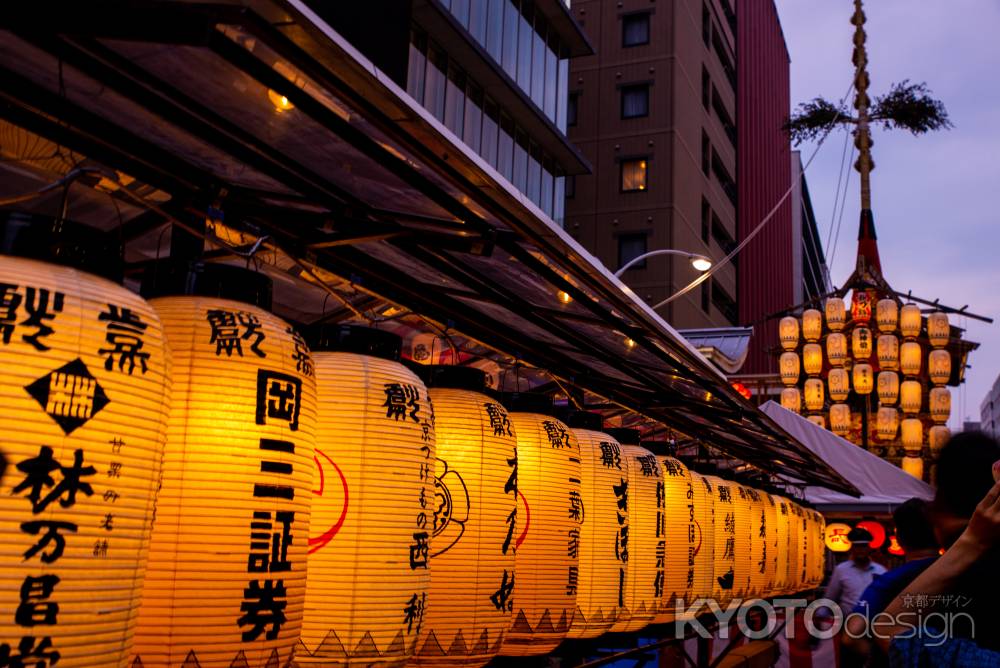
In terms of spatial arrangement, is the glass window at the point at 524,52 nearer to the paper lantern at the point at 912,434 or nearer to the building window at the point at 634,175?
the building window at the point at 634,175

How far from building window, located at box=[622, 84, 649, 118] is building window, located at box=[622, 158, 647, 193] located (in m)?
1.94

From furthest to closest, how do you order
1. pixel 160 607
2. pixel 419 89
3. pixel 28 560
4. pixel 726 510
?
pixel 419 89 → pixel 726 510 → pixel 160 607 → pixel 28 560

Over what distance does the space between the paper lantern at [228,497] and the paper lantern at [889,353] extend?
25733 millimetres

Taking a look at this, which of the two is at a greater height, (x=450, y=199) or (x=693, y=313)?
(x=693, y=313)

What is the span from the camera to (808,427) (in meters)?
16.4

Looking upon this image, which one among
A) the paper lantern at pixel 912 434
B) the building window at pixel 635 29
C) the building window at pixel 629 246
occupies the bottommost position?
the paper lantern at pixel 912 434

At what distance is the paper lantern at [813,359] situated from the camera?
27378 millimetres

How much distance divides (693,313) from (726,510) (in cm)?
2882

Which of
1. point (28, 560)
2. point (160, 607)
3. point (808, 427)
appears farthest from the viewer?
point (808, 427)

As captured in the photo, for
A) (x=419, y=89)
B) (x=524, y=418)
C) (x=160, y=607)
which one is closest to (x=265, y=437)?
(x=160, y=607)

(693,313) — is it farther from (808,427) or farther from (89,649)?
(89,649)

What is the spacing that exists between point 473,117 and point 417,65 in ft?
11.3

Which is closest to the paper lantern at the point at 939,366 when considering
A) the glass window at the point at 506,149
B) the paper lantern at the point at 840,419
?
the paper lantern at the point at 840,419

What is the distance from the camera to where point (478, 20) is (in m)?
25.1
